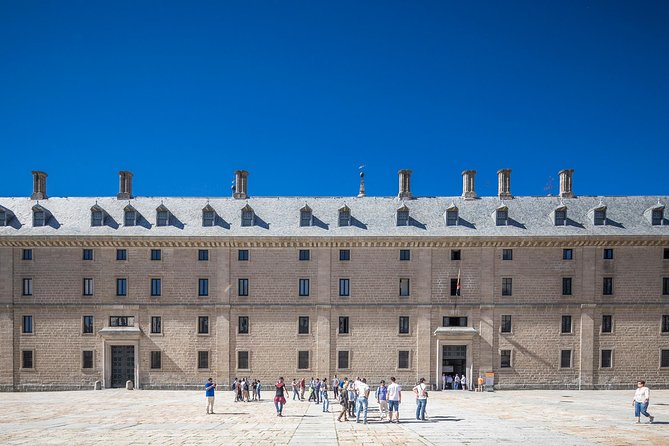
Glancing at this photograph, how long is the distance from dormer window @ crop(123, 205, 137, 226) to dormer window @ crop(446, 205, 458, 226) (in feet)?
92.6

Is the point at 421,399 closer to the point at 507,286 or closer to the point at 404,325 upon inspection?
the point at 404,325

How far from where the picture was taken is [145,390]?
35.6m

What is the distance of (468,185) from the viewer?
41406mm

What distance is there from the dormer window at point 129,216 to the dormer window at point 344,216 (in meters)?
18.5

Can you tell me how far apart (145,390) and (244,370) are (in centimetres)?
836

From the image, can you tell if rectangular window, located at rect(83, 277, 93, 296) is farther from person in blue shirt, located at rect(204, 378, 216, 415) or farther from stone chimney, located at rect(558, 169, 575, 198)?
stone chimney, located at rect(558, 169, 575, 198)

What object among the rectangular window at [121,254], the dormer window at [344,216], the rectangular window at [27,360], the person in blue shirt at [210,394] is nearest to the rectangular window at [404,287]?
the dormer window at [344,216]

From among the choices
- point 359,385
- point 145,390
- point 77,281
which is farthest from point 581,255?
point 77,281

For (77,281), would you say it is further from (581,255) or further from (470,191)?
(581,255)

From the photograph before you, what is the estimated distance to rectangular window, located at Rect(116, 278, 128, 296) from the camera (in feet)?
120

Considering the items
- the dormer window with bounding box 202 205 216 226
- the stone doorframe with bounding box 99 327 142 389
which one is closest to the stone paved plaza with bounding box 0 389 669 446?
the stone doorframe with bounding box 99 327 142 389

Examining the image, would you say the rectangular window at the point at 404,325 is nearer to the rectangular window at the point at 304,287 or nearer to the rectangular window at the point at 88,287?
the rectangular window at the point at 304,287

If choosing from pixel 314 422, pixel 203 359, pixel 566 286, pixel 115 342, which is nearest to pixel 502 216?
pixel 566 286

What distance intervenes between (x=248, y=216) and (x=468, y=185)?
70.5ft
